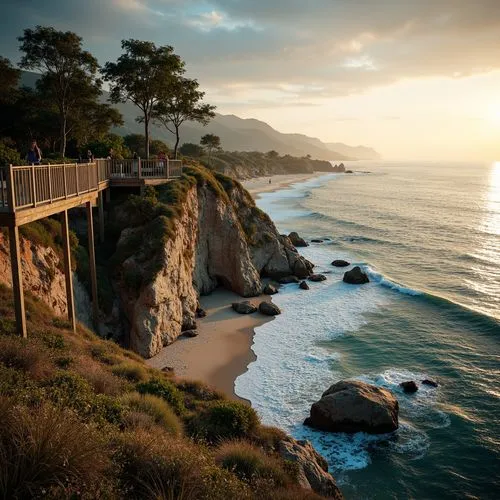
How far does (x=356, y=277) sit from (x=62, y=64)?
32.1 metres

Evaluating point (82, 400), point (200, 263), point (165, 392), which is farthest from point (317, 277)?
point (82, 400)

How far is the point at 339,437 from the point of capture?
678 inches

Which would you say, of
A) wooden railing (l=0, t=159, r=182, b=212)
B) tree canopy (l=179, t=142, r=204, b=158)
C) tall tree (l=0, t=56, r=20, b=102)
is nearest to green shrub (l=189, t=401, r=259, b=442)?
wooden railing (l=0, t=159, r=182, b=212)

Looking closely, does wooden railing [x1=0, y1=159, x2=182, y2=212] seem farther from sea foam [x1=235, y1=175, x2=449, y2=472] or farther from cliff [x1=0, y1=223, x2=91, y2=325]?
sea foam [x1=235, y1=175, x2=449, y2=472]

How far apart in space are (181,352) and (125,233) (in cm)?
831

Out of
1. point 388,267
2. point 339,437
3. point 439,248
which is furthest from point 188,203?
point 439,248

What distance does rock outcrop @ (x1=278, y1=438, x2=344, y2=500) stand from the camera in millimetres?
11367

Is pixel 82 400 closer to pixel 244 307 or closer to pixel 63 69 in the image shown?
pixel 244 307

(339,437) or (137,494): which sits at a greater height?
(137,494)

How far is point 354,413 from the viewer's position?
17453mm

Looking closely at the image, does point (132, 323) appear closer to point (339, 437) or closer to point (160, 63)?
point (339, 437)

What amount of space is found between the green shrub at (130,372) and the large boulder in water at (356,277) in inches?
1045

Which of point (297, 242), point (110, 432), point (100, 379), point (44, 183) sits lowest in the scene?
point (297, 242)

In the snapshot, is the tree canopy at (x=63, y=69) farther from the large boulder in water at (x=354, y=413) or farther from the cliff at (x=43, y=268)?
the large boulder in water at (x=354, y=413)
